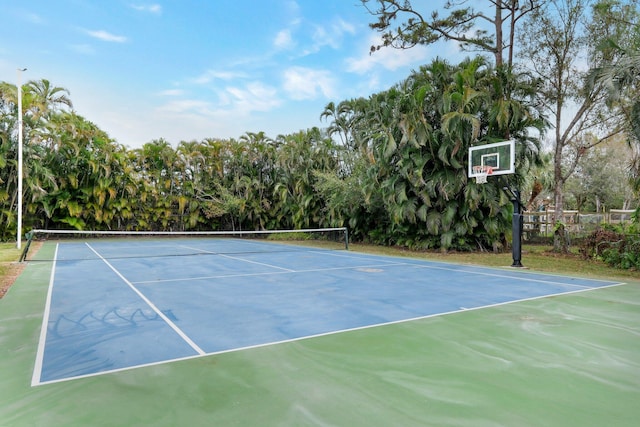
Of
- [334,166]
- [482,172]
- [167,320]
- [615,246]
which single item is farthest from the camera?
[334,166]

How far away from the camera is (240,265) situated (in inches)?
411

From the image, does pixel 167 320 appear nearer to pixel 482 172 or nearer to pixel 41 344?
pixel 41 344

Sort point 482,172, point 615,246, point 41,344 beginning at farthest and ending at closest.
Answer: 1. point 482,172
2. point 615,246
3. point 41,344

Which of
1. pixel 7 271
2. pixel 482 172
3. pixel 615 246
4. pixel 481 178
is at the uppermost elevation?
pixel 482 172

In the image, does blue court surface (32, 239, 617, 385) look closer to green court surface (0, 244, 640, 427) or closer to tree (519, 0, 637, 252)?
green court surface (0, 244, 640, 427)

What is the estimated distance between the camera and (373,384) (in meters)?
3.07

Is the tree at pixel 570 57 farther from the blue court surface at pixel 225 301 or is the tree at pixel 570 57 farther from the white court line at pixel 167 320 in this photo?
the white court line at pixel 167 320

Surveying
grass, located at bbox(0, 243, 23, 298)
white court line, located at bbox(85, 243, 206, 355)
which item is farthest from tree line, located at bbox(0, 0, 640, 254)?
white court line, located at bbox(85, 243, 206, 355)

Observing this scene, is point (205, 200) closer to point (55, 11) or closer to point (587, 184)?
point (55, 11)

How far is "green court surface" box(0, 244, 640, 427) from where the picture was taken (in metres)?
2.57

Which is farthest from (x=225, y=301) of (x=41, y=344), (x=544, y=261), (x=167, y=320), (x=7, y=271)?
(x=544, y=261)

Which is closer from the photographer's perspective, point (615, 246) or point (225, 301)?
point (225, 301)

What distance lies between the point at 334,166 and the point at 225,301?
632 inches

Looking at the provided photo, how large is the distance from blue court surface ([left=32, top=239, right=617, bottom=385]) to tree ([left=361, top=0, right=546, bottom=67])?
11.3 meters
